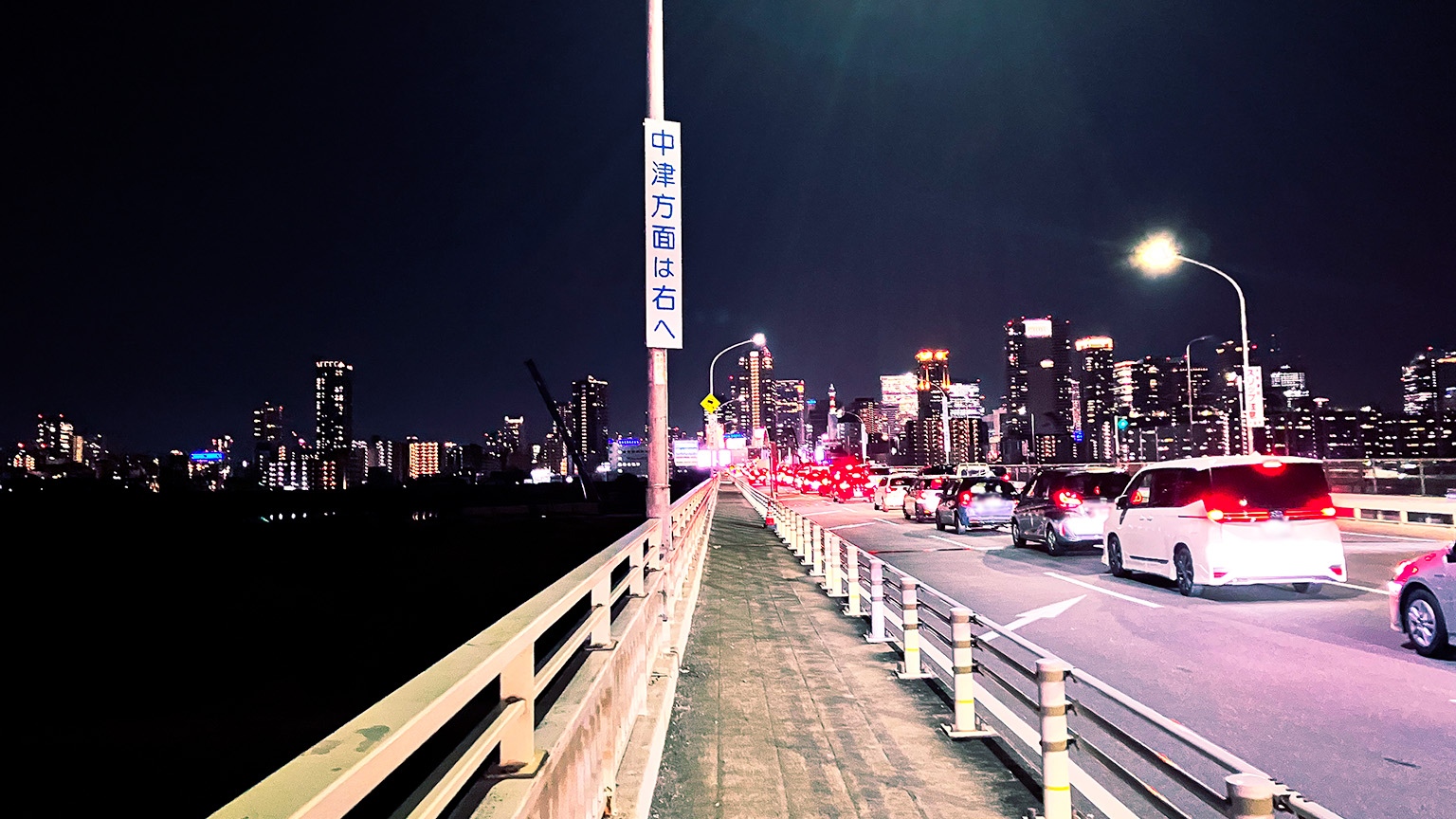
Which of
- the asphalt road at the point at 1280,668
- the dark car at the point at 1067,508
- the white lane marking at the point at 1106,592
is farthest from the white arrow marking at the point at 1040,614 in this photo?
the dark car at the point at 1067,508

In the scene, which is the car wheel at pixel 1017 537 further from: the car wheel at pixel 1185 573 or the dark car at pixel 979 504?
the car wheel at pixel 1185 573

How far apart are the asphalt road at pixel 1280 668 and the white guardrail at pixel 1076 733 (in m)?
0.54

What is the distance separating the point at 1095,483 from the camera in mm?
21406

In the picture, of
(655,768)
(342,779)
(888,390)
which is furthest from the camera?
(888,390)

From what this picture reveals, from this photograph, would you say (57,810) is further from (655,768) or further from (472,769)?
(472,769)

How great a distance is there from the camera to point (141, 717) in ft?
51.3

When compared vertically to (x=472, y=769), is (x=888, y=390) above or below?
above

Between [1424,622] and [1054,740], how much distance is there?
6722 millimetres

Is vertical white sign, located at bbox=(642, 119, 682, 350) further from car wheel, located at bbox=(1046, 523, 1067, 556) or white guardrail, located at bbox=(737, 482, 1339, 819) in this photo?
car wheel, located at bbox=(1046, 523, 1067, 556)

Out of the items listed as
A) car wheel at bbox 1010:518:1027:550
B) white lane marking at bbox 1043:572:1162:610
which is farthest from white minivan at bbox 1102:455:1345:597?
car wheel at bbox 1010:518:1027:550

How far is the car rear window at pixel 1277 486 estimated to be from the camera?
13211 mm

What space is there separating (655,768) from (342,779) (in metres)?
4.36

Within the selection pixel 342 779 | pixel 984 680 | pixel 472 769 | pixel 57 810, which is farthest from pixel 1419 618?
pixel 57 810

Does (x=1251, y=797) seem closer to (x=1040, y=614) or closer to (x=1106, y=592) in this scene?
(x=1040, y=614)
